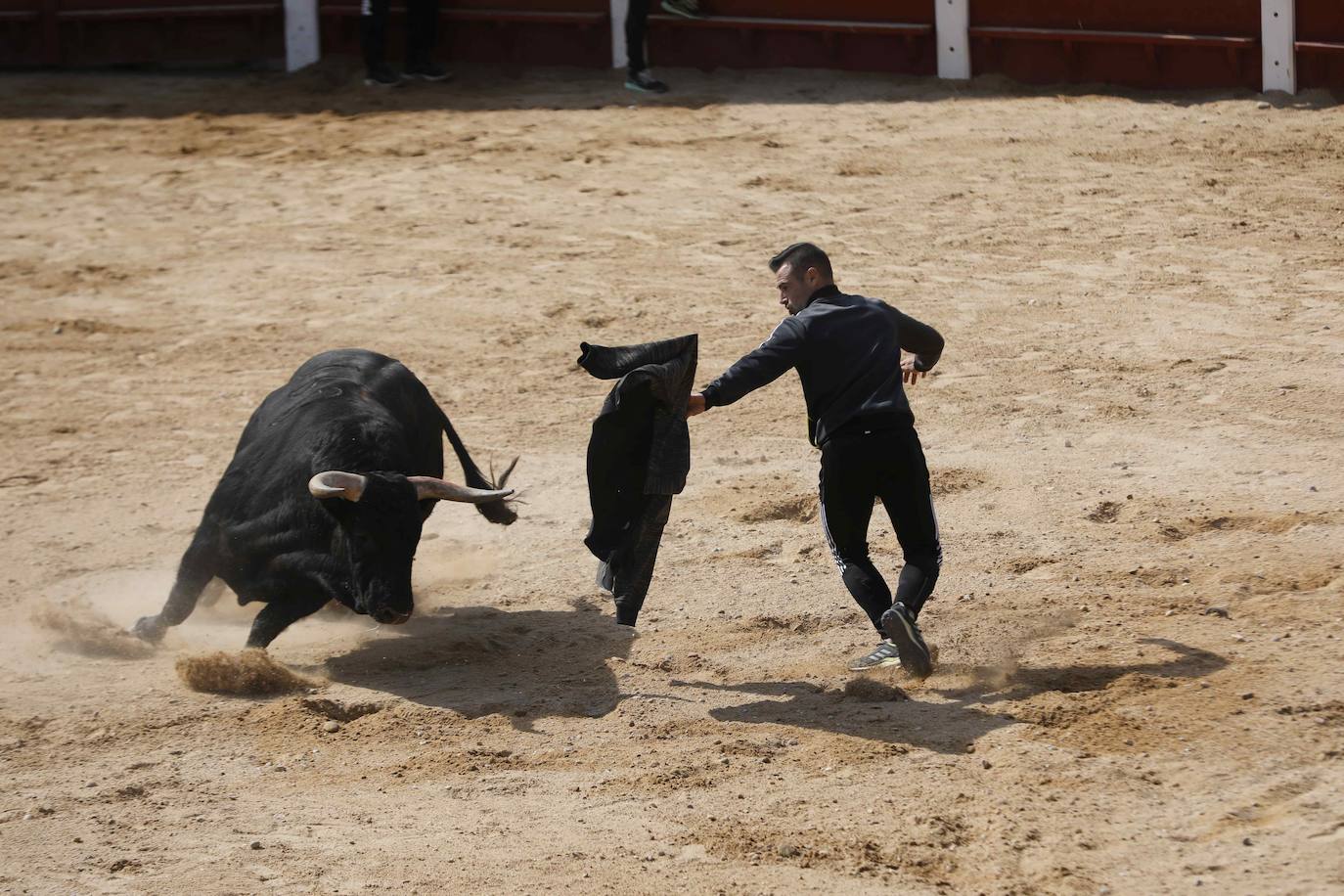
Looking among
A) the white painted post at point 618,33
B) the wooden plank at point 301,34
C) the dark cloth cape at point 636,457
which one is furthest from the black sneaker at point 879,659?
the wooden plank at point 301,34

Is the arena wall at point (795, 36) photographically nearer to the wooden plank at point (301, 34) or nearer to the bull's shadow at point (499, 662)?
the wooden plank at point (301, 34)

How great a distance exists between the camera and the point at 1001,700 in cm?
500

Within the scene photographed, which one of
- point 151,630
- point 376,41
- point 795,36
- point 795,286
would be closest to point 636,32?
point 795,36

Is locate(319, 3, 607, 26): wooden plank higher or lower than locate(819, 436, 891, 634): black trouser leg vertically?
higher

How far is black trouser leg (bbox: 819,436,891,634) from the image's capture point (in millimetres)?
5148

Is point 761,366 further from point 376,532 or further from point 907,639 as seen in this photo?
point 376,532

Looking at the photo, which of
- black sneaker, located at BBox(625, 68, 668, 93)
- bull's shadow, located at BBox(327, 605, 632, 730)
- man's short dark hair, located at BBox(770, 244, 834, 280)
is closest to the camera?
man's short dark hair, located at BBox(770, 244, 834, 280)

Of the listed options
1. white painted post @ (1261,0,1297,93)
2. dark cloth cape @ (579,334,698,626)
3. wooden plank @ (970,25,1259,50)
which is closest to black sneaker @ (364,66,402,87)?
wooden plank @ (970,25,1259,50)

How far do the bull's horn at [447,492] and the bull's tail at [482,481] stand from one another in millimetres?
435

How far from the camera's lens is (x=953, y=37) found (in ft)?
43.0

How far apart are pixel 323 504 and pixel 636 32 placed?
8.34 m

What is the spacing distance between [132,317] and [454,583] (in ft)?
13.6

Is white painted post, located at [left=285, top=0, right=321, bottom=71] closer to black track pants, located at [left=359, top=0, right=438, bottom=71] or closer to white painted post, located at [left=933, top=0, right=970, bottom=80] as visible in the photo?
black track pants, located at [left=359, top=0, right=438, bottom=71]

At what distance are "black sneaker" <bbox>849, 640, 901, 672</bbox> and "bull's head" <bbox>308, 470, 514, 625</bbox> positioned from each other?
152cm
